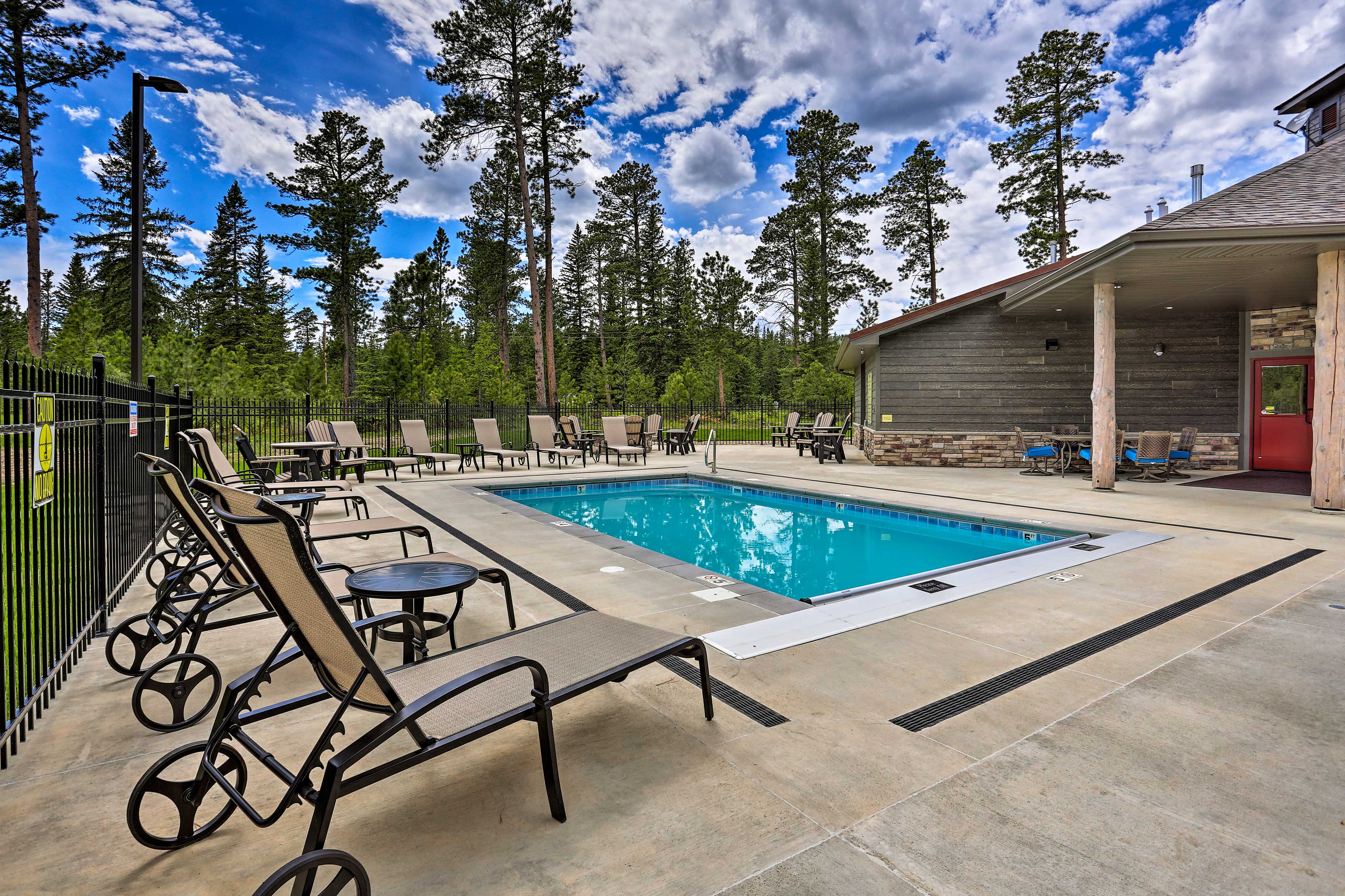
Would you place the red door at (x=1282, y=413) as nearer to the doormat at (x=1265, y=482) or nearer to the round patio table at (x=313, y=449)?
the doormat at (x=1265, y=482)

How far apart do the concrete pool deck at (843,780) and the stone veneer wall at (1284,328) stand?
1044 centimetres

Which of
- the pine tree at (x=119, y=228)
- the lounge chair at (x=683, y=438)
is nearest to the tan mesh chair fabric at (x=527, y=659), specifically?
the lounge chair at (x=683, y=438)

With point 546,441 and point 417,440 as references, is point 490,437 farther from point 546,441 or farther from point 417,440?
point 417,440

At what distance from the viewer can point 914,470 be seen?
39.8ft

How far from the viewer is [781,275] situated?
3059cm

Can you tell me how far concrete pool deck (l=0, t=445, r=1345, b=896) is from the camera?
5.03 ft

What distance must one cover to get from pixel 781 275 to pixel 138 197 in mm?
27456

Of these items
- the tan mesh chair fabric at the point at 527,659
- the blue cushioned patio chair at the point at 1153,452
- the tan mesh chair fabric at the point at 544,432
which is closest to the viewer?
the tan mesh chair fabric at the point at 527,659

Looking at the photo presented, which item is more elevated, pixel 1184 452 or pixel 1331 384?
pixel 1331 384

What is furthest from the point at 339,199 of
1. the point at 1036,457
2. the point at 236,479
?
the point at 1036,457

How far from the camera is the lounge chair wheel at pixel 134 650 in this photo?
2.69 metres

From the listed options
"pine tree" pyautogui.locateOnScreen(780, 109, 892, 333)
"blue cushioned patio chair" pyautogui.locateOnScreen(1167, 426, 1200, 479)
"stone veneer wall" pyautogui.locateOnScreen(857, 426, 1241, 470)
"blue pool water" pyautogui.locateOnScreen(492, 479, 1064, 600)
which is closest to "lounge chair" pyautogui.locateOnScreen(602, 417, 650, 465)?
"blue pool water" pyautogui.locateOnScreen(492, 479, 1064, 600)

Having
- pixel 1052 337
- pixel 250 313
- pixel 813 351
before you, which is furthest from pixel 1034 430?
pixel 250 313

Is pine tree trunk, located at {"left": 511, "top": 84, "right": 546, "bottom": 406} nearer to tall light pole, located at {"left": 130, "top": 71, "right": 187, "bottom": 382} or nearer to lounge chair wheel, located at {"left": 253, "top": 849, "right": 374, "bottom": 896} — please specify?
tall light pole, located at {"left": 130, "top": 71, "right": 187, "bottom": 382}
